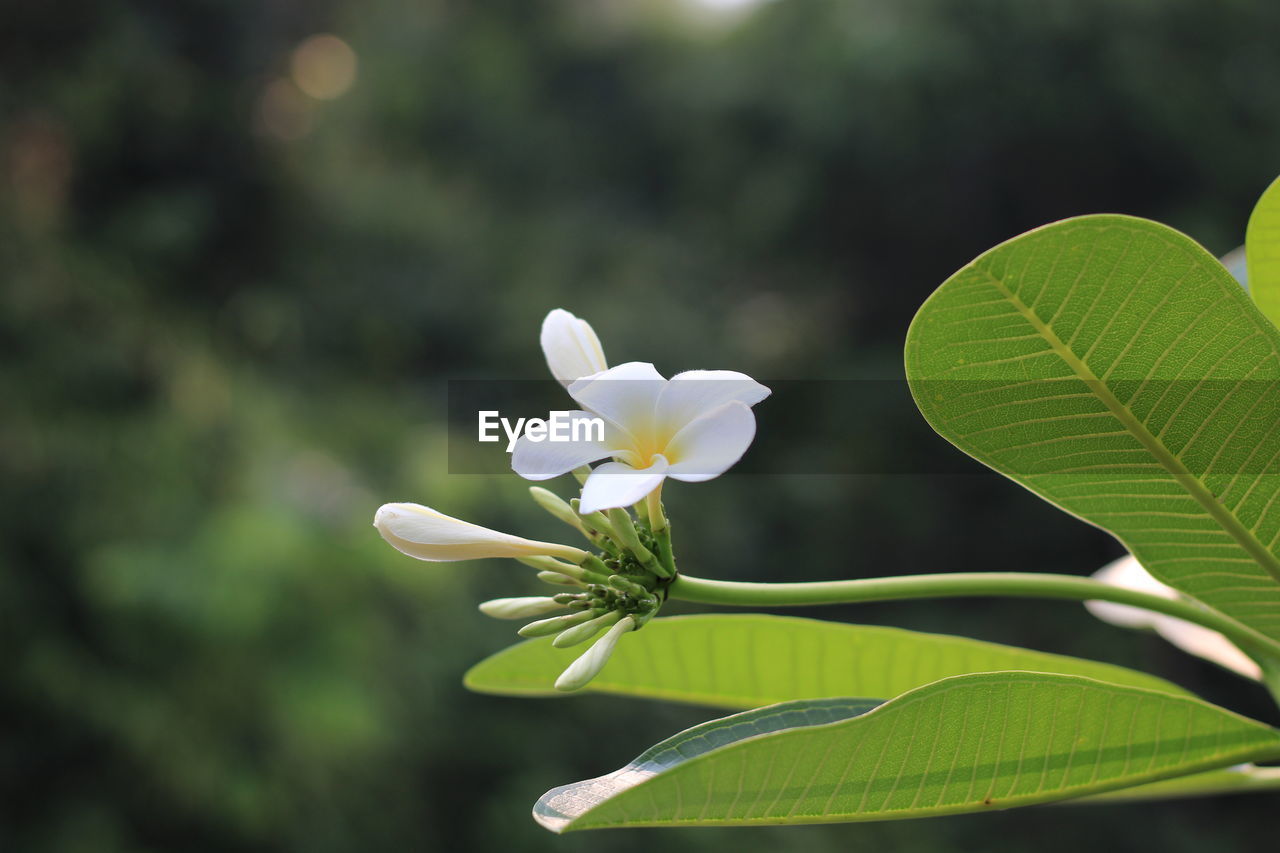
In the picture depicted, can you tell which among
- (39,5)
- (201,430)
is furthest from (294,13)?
(201,430)

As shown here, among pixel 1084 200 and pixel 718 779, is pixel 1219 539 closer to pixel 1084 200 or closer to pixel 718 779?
pixel 718 779

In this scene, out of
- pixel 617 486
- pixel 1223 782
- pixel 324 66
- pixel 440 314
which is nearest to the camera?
pixel 617 486

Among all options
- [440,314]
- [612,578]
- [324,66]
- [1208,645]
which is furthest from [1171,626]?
[324,66]

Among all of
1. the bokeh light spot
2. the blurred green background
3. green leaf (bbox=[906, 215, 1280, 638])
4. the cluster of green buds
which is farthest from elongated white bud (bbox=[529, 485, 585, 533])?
the bokeh light spot

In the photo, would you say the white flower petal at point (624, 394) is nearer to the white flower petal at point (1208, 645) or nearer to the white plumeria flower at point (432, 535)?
the white plumeria flower at point (432, 535)

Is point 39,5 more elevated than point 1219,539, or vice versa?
point 39,5

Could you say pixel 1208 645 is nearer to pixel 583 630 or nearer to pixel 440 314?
pixel 583 630

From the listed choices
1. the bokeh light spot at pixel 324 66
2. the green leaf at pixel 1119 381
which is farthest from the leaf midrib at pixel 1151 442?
the bokeh light spot at pixel 324 66
